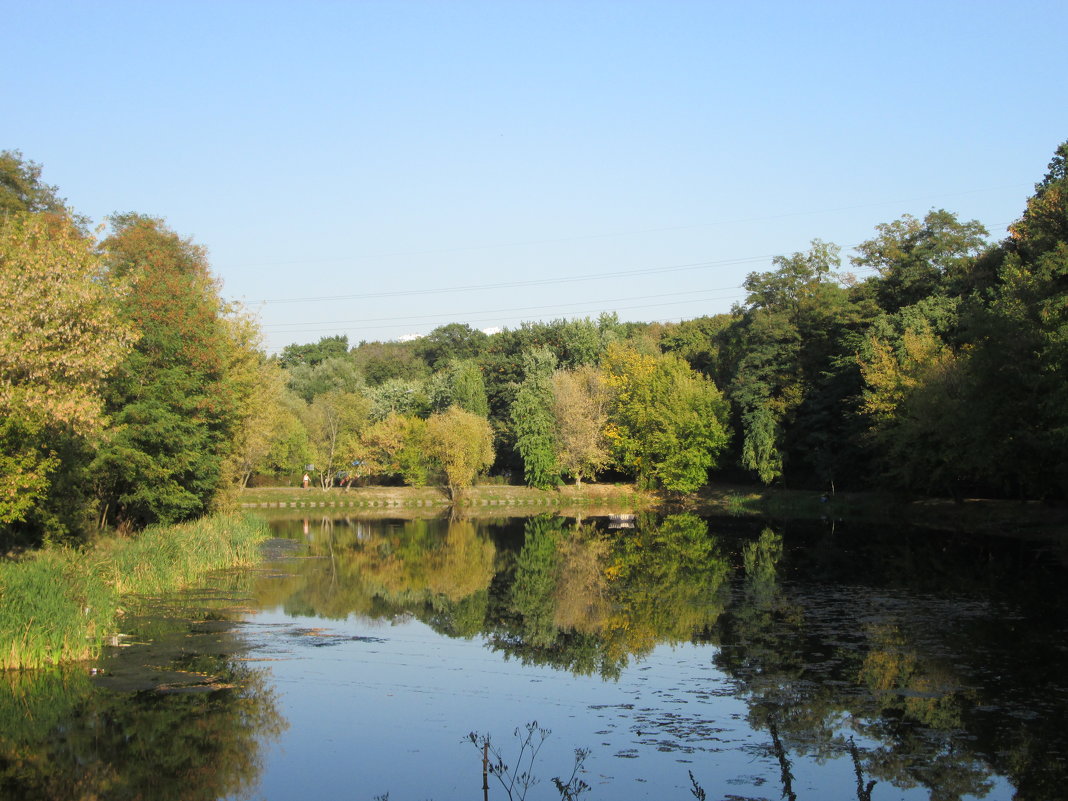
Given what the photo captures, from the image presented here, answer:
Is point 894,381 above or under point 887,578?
above

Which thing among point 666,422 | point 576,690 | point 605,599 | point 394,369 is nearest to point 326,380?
point 394,369

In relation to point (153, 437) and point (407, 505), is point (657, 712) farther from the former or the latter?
point (407, 505)

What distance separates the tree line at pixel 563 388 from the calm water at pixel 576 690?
192 inches

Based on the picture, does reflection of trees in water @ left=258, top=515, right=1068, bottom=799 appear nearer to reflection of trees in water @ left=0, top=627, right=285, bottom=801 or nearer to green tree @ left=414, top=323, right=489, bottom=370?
reflection of trees in water @ left=0, top=627, right=285, bottom=801

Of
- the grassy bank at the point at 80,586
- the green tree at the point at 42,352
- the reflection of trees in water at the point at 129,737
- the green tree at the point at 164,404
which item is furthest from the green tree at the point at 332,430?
the reflection of trees in water at the point at 129,737

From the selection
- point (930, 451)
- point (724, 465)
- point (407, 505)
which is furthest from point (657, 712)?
point (724, 465)

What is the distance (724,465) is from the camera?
225ft

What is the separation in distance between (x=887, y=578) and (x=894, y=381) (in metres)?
22.6

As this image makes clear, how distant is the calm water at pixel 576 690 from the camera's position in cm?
1123

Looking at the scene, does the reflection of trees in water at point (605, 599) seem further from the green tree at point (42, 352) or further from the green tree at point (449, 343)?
the green tree at point (449, 343)

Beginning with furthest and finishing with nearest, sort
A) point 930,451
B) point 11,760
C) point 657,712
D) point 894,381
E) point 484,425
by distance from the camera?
point 484,425, point 894,381, point 930,451, point 657,712, point 11,760

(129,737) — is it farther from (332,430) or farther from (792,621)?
(332,430)

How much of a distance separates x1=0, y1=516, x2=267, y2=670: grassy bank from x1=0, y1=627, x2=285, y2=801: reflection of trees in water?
0.57 metres

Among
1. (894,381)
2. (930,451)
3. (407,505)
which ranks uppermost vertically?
(894,381)
